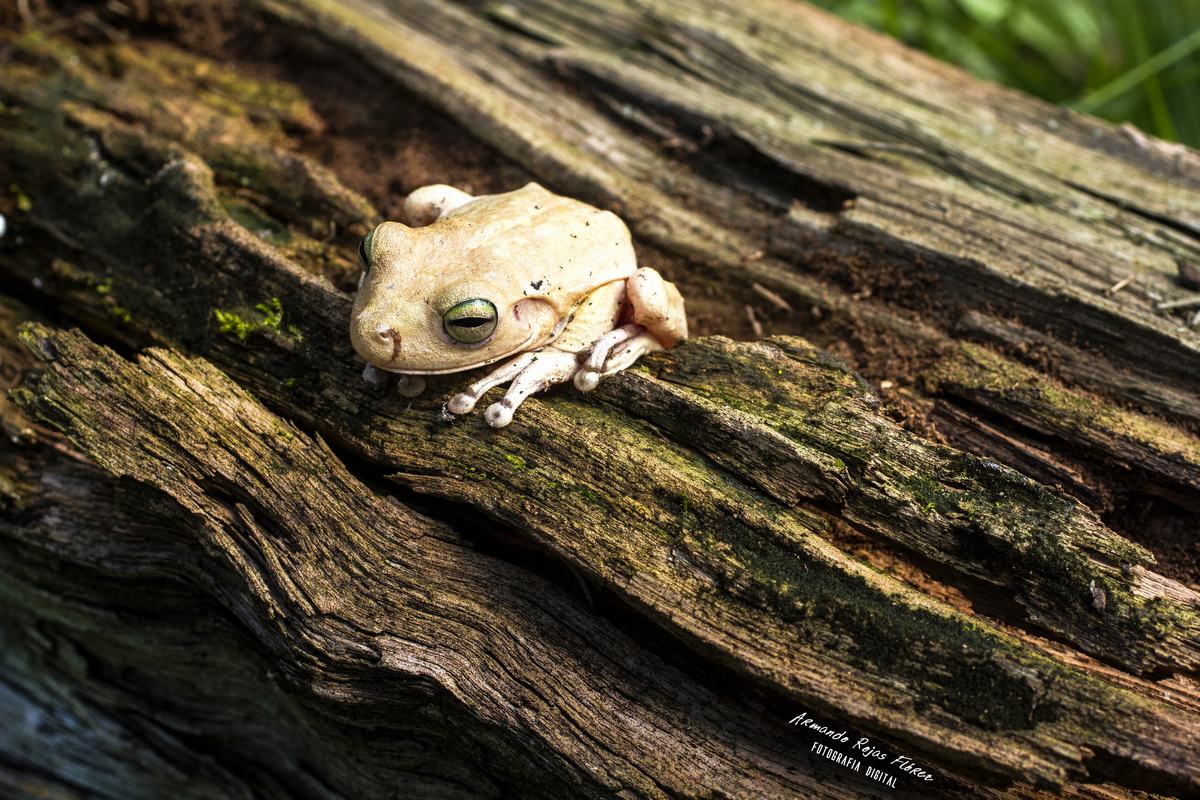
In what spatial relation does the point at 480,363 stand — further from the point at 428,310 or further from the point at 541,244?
the point at 541,244

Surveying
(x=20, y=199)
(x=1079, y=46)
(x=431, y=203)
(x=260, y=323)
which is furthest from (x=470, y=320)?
(x=1079, y=46)

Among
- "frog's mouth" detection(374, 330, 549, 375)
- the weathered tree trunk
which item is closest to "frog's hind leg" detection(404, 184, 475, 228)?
the weathered tree trunk

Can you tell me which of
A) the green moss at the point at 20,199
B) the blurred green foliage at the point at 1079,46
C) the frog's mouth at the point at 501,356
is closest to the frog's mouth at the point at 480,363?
the frog's mouth at the point at 501,356

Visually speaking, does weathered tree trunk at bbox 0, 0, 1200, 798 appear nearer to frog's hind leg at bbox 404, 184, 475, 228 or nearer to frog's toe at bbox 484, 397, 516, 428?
frog's toe at bbox 484, 397, 516, 428

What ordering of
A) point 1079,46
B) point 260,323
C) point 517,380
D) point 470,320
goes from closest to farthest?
point 470,320 < point 517,380 < point 260,323 < point 1079,46

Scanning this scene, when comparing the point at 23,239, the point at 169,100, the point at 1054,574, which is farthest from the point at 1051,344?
the point at 23,239

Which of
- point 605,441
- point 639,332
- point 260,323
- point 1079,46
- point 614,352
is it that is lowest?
point 260,323

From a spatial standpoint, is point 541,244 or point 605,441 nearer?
point 605,441

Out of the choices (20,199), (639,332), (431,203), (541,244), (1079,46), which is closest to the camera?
(541,244)

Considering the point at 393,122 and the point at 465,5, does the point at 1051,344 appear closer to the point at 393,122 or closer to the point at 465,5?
the point at 393,122
